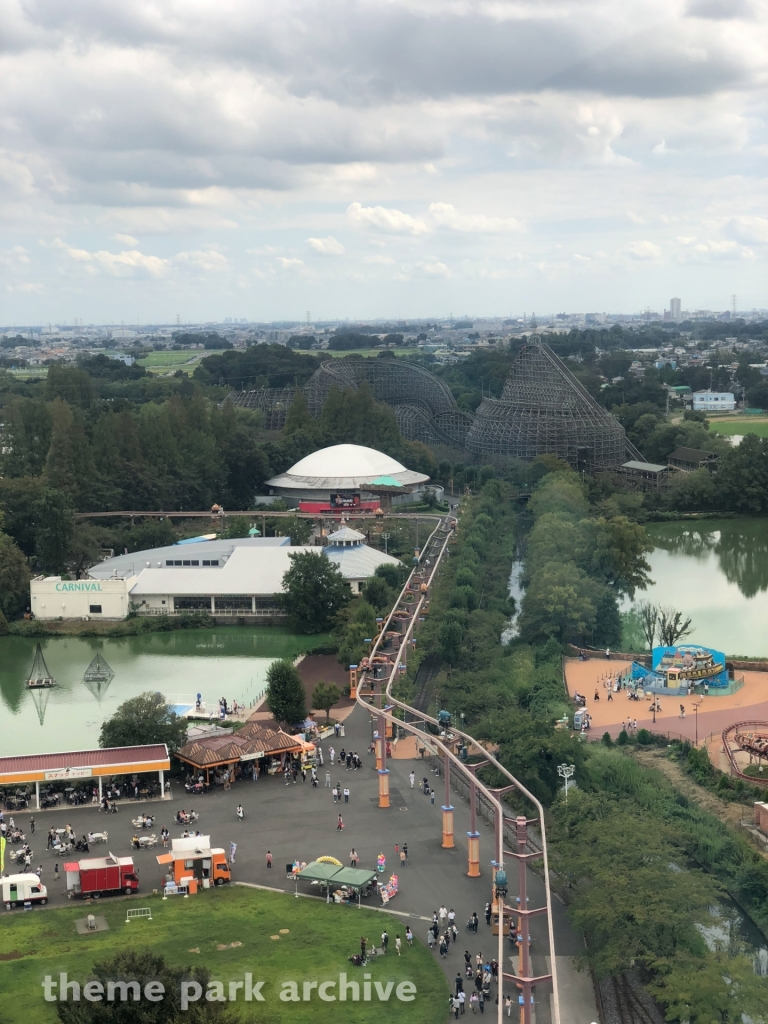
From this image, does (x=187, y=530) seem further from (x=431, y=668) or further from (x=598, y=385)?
(x=598, y=385)

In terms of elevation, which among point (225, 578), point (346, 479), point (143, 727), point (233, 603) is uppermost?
point (346, 479)

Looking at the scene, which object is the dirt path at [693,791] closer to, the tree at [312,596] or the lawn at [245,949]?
the lawn at [245,949]

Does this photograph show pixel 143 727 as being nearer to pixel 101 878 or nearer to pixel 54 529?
pixel 101 878

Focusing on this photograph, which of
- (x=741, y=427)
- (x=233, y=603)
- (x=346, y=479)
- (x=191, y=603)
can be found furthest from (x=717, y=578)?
(x=741, y=427)

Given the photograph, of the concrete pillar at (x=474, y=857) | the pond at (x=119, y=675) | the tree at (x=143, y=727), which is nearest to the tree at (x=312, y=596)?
the pond at (x=119, y=675)

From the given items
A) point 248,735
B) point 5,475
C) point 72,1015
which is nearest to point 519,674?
point 248,735

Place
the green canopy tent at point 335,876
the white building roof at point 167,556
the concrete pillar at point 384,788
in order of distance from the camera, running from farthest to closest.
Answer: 1. the white building roof at point 167,556
2. the concrete pillar at point 384,788
3. the green canopy tent at point 335,876
